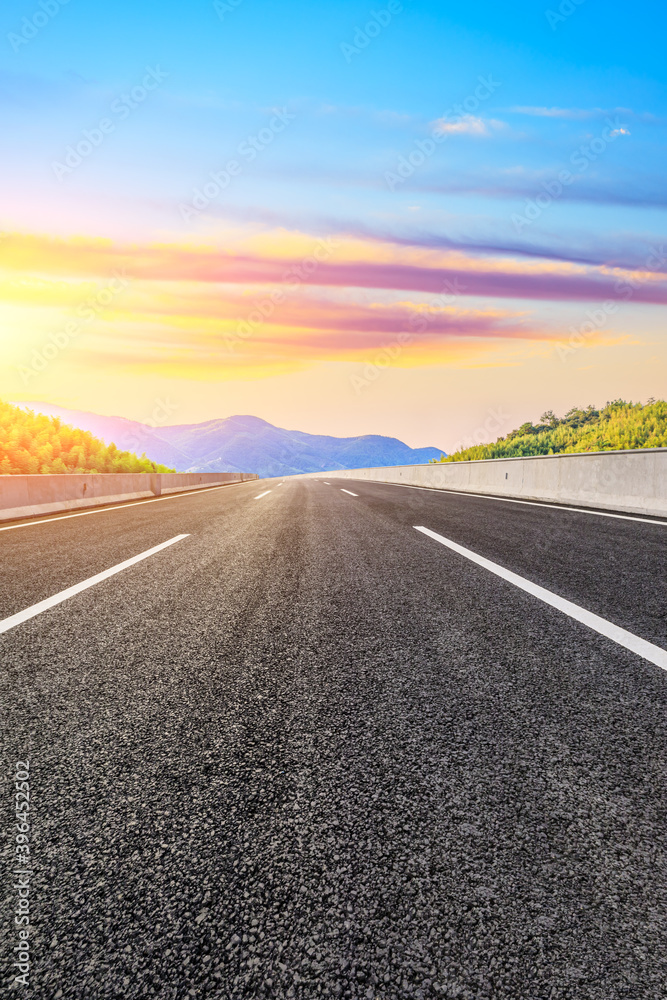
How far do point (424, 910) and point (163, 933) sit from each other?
63 centimetres

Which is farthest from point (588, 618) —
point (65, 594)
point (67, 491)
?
point (67, 491)

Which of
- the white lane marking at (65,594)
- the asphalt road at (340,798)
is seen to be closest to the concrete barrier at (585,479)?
the asphalt road at (340,798)

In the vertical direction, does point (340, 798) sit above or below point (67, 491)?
below

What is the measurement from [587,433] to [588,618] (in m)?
96.0

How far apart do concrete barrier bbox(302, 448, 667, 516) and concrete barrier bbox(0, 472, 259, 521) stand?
11336mm

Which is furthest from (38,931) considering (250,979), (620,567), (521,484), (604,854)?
(521,484)

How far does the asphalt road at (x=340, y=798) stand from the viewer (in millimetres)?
1403

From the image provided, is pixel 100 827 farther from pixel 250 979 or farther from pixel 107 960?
pixel 250 979

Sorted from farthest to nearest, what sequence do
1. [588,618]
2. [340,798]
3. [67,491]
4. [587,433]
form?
[587,433], [67,491], [588,618], [340,798]

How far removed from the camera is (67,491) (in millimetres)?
14984

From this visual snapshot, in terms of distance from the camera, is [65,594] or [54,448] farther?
[54,448]

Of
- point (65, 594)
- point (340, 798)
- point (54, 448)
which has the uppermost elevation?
point (54, 448)

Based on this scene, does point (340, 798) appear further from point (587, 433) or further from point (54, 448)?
point (587, 433)

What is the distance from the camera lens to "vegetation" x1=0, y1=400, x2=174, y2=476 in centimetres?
5212
